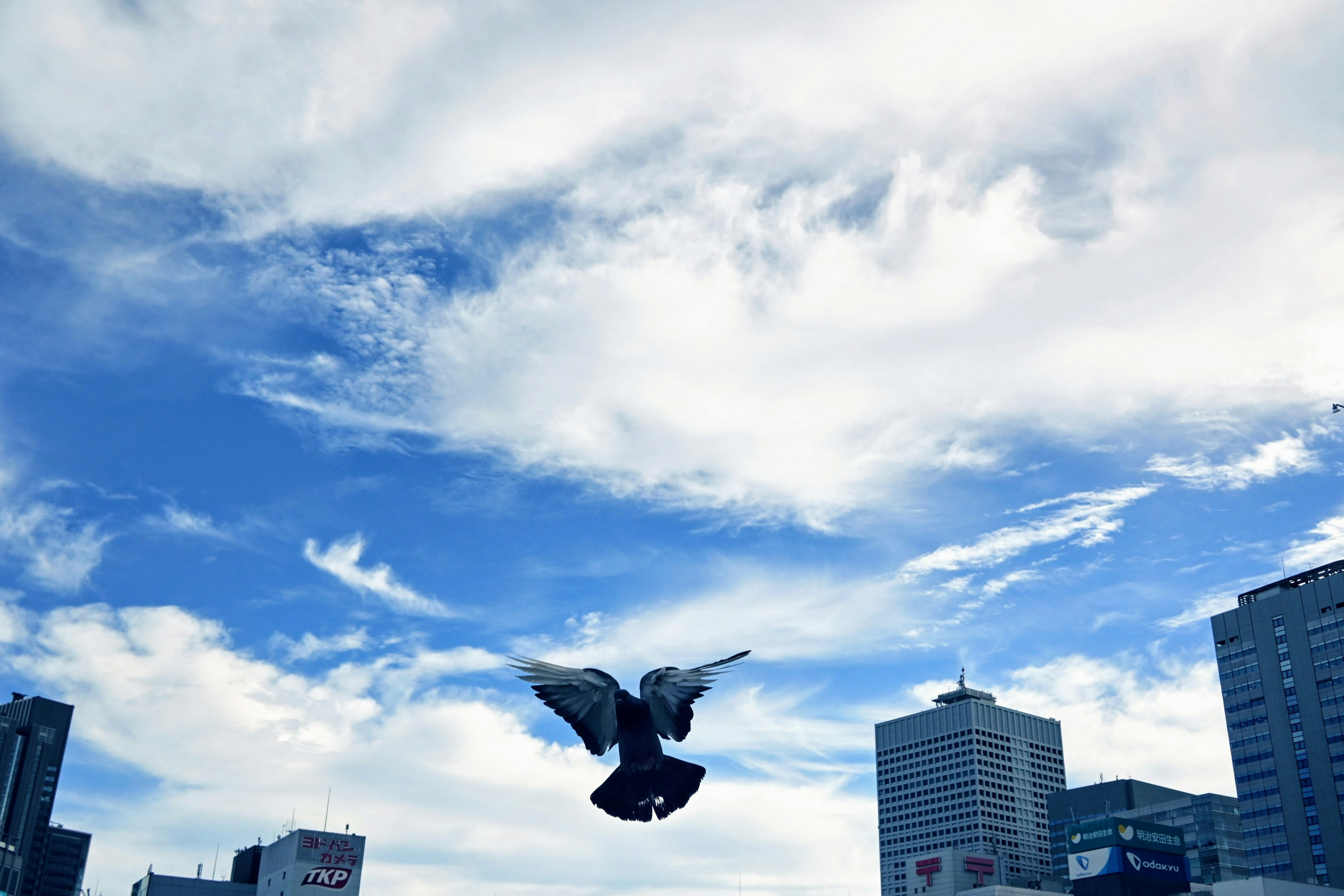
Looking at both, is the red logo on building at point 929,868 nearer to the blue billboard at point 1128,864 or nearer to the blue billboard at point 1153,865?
the blue billboard at point 1128,864

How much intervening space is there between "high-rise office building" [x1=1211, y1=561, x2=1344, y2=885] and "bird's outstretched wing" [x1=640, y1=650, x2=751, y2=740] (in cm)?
14570

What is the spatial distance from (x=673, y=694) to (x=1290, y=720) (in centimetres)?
15520

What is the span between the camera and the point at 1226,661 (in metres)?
170

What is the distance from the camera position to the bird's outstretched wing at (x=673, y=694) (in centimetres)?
2561

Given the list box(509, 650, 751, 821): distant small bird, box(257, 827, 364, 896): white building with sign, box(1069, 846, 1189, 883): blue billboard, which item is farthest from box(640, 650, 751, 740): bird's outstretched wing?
box(257, 827, 364, 896): white building with sign

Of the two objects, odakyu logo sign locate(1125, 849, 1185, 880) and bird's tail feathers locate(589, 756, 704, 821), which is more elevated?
odakyu logo sign locate(1125, 849, 1185, 880)

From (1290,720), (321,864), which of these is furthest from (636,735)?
(1290,720)

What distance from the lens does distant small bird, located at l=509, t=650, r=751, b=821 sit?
24344 mm

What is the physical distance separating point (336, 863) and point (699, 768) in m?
143

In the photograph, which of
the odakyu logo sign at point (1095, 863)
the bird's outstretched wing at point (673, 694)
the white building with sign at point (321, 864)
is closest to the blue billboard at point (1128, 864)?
the odakyu logo sign at point (1095, 863)

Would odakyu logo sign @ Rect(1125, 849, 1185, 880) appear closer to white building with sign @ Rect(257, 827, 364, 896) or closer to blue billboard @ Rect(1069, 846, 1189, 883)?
blue billboard @ Rect(1069, 846, 1189, 883)

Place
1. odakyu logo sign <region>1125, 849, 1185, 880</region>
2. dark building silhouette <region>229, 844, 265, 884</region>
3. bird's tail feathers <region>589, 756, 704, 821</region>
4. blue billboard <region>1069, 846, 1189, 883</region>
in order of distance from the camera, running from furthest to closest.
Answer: dark building silhouette <region>229, 844, 265, 884</region>, odakyu logo sign <region>1125, 849, 1185, 880</region>, blue billboard <region>1069, 846, 1189, 883</region>, bird's tail feathers <region>589, 756, 704, 821</region>

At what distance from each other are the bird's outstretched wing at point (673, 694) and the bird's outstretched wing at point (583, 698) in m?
0.79

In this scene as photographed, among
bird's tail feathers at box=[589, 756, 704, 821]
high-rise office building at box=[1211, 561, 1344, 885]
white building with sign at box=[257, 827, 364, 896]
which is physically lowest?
bird's tail feathers at box=[589, 756, 704, 821]
